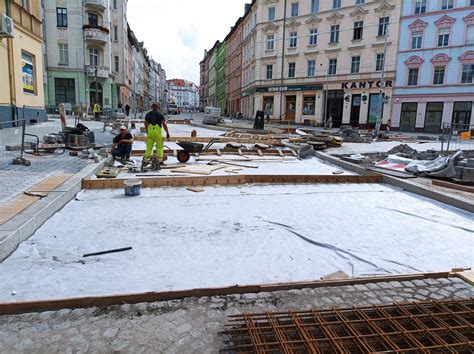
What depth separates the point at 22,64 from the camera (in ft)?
60.1

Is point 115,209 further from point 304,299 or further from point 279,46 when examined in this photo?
point 279,46

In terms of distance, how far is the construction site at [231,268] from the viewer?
2855mm

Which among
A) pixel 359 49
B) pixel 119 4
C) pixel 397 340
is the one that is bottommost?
pixel 397 340

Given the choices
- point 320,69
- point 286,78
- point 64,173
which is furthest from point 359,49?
point 64,173

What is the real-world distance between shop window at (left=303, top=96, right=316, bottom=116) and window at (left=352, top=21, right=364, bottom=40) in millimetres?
7689

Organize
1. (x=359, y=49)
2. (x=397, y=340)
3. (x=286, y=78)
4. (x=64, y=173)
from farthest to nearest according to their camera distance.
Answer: (x=286, y=78) → (x=359, y=49) → (x=64, y=173) → (x=397, y=340)

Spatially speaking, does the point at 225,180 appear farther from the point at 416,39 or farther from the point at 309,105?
the point at 309,105

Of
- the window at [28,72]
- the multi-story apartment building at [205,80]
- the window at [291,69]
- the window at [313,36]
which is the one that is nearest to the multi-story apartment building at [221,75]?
the multi-story apartment building at [205,80]

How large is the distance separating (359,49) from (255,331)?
40362 mm

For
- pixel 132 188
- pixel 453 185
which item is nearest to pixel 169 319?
pixel 132 188

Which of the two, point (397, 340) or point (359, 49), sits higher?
point (359, 49)

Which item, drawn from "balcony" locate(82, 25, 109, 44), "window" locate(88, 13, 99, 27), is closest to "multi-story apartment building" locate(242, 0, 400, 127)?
"balcony" locate(82, 25, 109, 44)

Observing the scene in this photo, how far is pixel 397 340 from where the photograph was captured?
2.86m

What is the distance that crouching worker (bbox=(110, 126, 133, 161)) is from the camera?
10.8m
